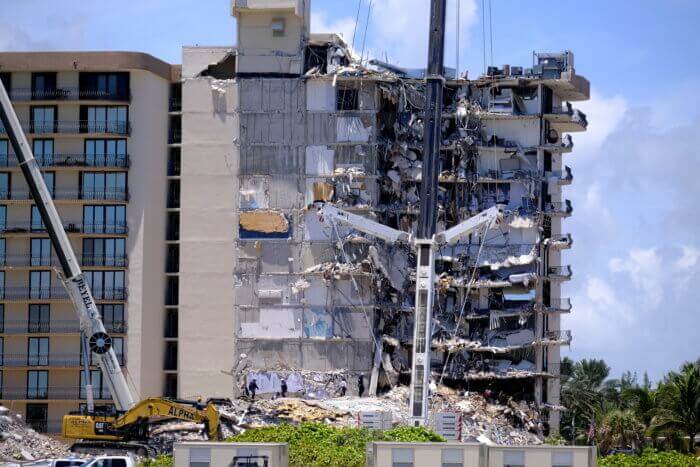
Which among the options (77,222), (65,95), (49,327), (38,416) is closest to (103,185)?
(77,222)

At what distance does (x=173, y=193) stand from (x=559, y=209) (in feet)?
82.2

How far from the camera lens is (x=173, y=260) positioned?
121 metres

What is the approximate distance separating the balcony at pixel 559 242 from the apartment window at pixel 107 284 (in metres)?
27.3

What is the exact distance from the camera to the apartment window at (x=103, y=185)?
388 ft

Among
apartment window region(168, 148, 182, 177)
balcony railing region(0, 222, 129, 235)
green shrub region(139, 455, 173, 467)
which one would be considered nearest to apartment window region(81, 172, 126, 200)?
balcony railing region(0, 222, 129, 235)

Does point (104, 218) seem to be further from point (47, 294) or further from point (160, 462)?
point (160, 462)

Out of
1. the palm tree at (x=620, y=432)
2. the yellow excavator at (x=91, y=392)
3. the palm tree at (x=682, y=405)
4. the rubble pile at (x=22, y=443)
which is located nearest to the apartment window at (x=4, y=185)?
the yellow excavator at (x=91, y=392)

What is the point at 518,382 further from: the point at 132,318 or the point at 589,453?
the point at 589,453

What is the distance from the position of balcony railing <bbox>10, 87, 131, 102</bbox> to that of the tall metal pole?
19.7m

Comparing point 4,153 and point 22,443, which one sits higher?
point 4,153

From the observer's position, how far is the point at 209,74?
120 m

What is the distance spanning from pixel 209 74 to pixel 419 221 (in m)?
18.2

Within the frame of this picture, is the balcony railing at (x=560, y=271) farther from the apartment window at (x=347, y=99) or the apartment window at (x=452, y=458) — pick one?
the apartment window at (x=452, y=458)

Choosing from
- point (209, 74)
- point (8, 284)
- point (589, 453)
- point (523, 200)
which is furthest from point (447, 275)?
point (589, 453)
